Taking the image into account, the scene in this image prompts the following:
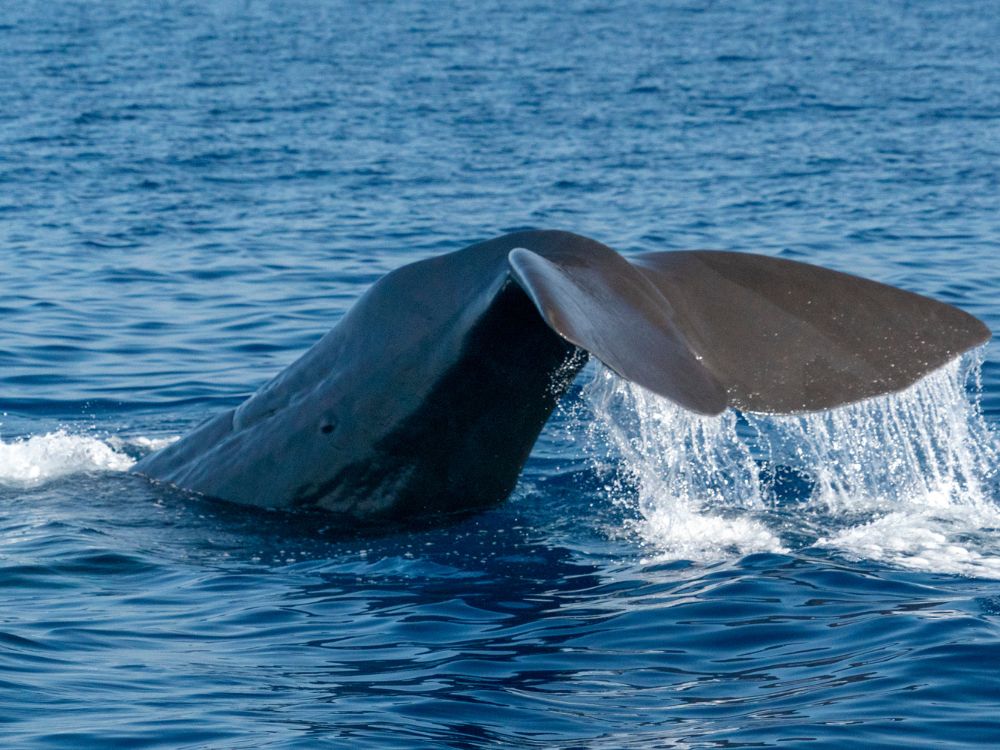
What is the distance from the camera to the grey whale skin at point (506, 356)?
6137 millimetres

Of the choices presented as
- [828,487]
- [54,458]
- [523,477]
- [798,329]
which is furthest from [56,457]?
[798,329]

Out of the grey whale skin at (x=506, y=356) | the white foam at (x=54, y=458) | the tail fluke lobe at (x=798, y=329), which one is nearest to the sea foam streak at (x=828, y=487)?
the tail fluke lobe at (x=798, y=329)

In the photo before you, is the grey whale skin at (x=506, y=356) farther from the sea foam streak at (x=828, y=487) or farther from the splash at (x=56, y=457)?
the splash at (x=56, y=457)

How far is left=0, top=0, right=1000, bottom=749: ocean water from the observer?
5.54 metres

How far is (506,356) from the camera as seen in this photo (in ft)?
21.1

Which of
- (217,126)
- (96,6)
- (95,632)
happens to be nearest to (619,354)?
(95,632)

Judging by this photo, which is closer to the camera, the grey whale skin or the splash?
the grey whale skin

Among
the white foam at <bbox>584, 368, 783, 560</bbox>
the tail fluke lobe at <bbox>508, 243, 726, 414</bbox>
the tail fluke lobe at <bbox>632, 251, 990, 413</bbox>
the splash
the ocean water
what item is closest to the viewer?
the tail fluke lobe at <bbox>508, 243, 726, 414</bbox>

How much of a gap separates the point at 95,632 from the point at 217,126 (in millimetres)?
22202

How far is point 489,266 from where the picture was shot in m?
6.43

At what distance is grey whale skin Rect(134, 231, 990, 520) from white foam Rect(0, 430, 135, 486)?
2083 millimetres

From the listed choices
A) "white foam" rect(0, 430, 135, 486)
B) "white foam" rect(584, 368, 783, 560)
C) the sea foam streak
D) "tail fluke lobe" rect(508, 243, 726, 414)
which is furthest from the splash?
"tail fluke lobe" rect(508, 243, 726, 414)

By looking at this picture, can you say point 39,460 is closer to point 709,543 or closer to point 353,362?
point 353,362

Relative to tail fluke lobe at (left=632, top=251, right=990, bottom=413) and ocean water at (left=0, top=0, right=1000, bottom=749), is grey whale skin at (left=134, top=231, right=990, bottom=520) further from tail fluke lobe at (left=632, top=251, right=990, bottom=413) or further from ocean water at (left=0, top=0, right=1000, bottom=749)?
ocean water at (left=0, top=0, right=1000, bottom=749)
